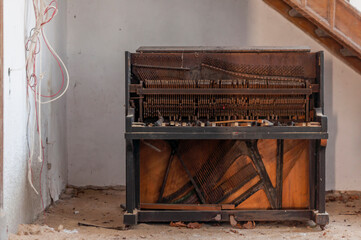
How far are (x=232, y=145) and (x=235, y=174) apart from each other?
26cm

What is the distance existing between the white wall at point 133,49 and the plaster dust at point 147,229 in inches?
27.7

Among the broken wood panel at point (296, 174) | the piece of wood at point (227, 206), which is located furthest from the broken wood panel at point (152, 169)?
the broken wood panel at point (296, 174)

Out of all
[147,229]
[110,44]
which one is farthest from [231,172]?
[110,44]

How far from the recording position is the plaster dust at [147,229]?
3.43 meters

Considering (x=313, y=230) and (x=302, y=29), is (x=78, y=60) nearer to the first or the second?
(x=302, y=29)

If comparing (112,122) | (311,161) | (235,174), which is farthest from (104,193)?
(311,161)

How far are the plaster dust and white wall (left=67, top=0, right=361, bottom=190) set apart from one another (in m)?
0.70

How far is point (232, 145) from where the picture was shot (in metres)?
3.85

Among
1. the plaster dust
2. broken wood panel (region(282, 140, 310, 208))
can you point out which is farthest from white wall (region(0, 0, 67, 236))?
broken wood panel (region(282, 140, 310, 208))

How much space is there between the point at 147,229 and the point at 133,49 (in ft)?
7.60

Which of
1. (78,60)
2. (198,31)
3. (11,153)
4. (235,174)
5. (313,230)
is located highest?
(198,31)

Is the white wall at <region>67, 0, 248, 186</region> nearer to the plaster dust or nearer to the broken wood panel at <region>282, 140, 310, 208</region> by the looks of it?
the plaster dust

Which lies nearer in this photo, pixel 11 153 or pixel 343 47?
pixel 11 153

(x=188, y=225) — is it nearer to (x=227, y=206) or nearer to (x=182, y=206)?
(x=182, y=206)
